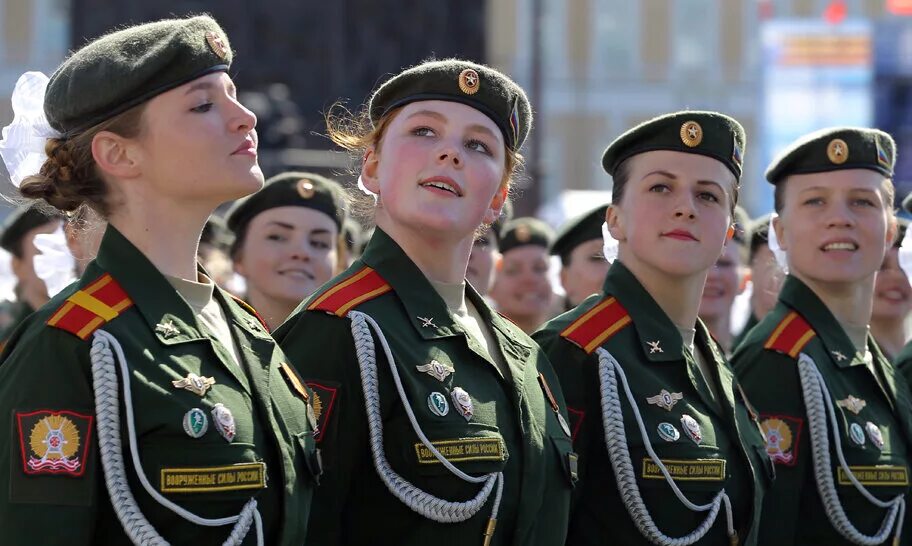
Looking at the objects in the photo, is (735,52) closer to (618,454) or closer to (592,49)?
(592,49)

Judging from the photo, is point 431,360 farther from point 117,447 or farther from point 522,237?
point 522,237

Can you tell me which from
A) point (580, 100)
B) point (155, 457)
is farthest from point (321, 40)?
point (155, 457)

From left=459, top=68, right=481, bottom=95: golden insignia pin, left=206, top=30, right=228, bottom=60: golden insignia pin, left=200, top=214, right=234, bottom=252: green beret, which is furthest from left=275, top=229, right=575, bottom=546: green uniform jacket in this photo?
left=200, top=214, right=234, bottom=252: green beret

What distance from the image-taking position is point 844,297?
4875 millimetres

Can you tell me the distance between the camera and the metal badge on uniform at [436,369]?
3.52 m

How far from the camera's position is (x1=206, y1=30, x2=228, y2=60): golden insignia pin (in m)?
3.32

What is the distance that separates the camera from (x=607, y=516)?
156 inches

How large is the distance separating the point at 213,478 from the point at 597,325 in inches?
56.5

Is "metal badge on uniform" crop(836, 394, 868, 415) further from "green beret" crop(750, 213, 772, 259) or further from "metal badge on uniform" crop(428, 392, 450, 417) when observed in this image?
"green beret" crop(750, 213, 772, 259)

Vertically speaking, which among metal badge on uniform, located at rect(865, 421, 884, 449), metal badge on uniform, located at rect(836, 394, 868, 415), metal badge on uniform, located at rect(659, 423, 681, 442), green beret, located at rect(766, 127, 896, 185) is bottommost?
metal badge on uniform, located at rect(865, 421, 884, 449)

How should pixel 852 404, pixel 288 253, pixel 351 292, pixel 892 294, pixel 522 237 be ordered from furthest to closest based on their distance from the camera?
pixel 522 237 → pixel 892 294 → pixel 288 253 → pixel 852 404 → pixel 351 292

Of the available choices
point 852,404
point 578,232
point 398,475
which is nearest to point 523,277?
point 578,232

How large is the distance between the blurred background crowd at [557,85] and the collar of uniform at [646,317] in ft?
1.22

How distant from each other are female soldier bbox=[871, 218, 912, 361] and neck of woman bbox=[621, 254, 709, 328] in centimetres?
205
